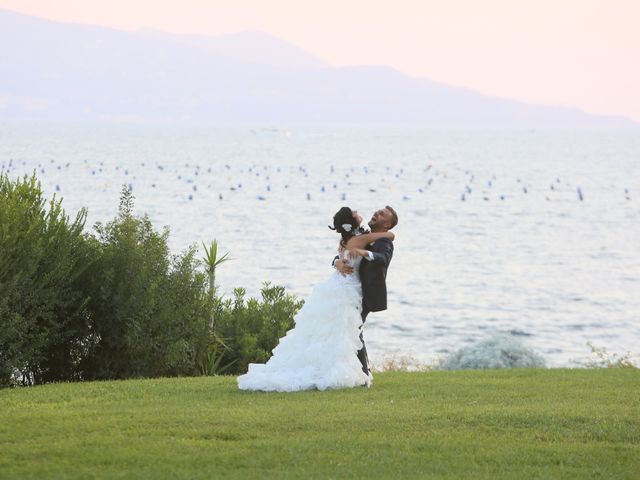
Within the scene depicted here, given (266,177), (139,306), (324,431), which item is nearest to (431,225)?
(266,177)

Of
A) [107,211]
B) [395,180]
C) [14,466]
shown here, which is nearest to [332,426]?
[14,466]

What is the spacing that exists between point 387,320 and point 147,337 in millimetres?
17424

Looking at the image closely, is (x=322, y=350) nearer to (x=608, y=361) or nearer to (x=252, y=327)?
(x=252, y=327)

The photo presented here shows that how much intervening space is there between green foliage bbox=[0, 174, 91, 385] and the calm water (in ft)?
40.2

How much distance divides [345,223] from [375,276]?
0.72 metres

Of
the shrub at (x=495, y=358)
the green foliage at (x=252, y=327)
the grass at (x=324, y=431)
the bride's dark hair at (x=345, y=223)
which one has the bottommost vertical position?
the shrub at (x=495, y=358)

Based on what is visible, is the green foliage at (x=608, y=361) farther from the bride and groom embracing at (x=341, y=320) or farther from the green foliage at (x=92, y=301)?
the bride and groom embracing at (x=341, y=320)

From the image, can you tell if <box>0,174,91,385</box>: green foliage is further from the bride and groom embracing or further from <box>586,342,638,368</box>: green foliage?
<box>586,342,638,368</box>: green foliage

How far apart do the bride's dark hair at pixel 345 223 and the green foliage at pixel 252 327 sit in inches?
204

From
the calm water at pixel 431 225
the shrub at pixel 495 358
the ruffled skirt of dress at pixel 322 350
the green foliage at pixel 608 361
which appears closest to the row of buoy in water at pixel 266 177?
the calm water at pixel 431 225

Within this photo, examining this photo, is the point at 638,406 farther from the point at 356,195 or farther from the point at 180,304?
the point at 356,195

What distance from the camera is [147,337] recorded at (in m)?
15.7

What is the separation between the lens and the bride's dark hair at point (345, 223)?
1296 centimetres

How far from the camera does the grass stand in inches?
345
